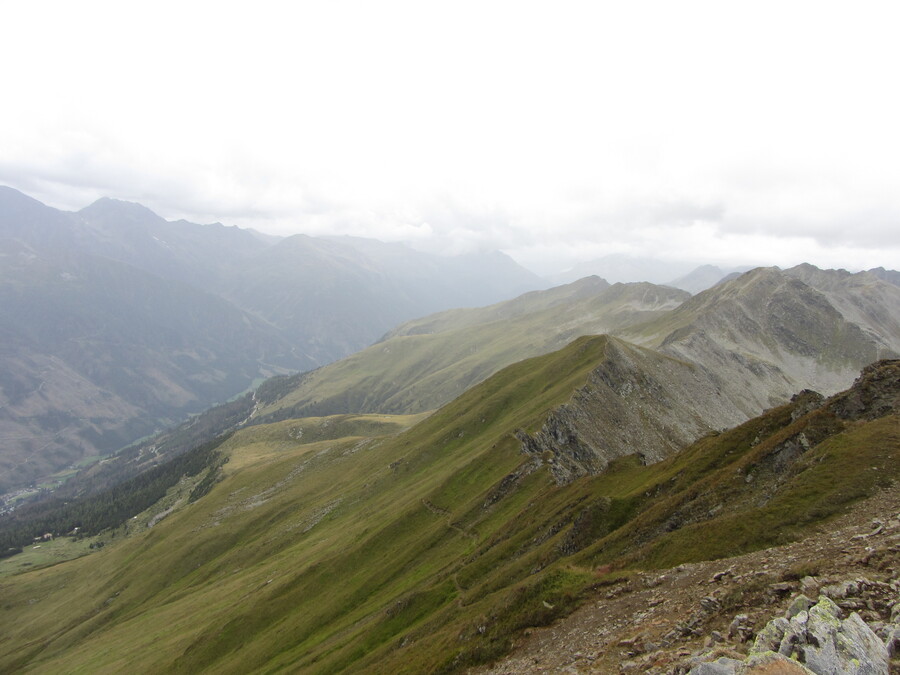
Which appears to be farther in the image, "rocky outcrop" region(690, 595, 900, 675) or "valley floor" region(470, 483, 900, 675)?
"valley floor" region(470, 483, 900, 675)

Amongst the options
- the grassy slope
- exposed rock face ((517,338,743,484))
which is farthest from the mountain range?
exposed rock face ((517,338,743,484))

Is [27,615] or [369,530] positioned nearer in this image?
[369,530]

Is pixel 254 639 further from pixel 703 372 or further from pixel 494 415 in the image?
pixel 703 372

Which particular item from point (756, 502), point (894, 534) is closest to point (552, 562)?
point (756, 502)

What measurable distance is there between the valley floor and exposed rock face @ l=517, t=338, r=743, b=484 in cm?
5397

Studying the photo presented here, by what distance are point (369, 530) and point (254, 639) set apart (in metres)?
28.9

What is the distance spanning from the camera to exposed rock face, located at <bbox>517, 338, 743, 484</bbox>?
99.5 meters

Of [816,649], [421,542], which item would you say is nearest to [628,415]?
[421,542]

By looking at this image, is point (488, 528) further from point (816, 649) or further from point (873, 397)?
point (816, 649)

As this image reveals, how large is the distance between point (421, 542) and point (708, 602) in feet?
226

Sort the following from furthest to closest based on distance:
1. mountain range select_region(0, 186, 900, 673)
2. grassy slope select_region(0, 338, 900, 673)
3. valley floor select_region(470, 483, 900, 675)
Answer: grassy slope select_region(0, 338, 900, 673) < mountain range select_region(0, 186, 900, 673) < valley floor select_region(470, 483, 900, 675)

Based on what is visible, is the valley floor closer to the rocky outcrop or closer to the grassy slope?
the rocky outcrop

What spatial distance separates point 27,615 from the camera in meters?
167

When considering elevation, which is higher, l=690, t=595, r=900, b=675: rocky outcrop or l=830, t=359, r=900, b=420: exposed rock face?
l=690, t=595, r=900, b=675: rocky outcrop
